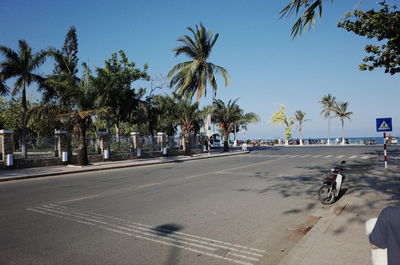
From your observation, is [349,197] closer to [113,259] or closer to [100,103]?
[113,259]

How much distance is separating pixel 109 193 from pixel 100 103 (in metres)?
12.6

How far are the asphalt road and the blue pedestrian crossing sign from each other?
28.3 feet

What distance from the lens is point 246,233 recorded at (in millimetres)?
5621

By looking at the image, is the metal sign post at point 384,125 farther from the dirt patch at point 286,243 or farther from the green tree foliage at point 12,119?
the green tree foliage at point 12,119

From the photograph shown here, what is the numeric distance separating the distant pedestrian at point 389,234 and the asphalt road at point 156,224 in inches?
100

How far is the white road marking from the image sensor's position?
4.71m

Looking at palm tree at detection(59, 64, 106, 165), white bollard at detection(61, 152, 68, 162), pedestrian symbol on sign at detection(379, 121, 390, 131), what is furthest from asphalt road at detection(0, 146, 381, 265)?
white bollard at detection(61, 152, 68, 162)

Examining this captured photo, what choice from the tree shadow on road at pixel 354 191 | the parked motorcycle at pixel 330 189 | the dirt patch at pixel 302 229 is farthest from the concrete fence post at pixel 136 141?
the dirt patch at pixel 302 229

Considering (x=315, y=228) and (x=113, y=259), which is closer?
(x=113, y=259)

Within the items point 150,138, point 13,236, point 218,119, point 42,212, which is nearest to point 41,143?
point 150,138

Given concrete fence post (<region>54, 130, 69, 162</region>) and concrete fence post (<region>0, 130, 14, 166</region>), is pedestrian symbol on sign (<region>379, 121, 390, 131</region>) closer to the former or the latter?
concrete fence post (<region>54, 130, 69, 162</region>)

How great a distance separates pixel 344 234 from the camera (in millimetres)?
5191

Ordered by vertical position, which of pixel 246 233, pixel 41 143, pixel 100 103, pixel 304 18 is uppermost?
pixel 100 103

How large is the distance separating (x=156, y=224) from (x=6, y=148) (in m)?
16.9
